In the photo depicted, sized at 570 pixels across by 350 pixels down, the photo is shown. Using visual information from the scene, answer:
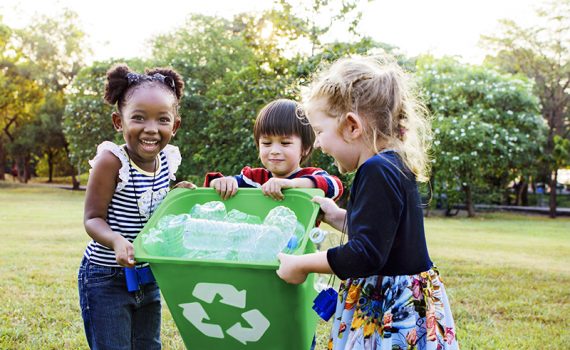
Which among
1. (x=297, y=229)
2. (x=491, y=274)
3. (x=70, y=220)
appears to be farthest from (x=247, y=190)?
(x=70, y=220)

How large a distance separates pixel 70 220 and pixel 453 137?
9.06m

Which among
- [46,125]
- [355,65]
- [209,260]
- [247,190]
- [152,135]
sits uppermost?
[46,125]

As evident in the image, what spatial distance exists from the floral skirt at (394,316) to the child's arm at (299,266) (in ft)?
0.81

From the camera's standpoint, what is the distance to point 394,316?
1747 millimetres

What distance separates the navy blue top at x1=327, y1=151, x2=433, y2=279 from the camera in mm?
1583

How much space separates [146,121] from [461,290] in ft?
11.9

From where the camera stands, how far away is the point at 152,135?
2096mm

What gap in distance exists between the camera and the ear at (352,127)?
1704 mm

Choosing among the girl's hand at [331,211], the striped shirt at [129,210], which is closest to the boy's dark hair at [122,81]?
the striped shirt at [129,210]

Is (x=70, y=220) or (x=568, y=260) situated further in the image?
(x=70, y=220)

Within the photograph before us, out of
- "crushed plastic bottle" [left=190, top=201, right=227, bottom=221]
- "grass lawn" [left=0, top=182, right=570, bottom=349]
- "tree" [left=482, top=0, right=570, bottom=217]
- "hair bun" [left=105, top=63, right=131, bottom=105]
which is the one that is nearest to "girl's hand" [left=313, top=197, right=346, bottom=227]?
"crushed plastic bottle" [left=190, top=201, right=227, bottom=221]

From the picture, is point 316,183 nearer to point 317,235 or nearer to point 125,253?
point 317,235

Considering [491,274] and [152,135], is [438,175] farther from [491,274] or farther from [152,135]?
[152,135]

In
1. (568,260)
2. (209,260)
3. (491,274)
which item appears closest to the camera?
(209,260)
